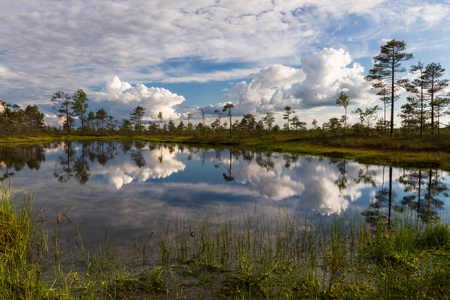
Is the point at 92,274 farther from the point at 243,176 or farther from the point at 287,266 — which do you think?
the point at 243,176

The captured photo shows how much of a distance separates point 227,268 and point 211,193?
34.3 feet

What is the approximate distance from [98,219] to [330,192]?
14912 millimetres

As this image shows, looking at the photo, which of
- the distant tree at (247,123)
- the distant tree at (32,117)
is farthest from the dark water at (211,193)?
the distant tree at (32,117)

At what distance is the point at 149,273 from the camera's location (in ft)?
21.3

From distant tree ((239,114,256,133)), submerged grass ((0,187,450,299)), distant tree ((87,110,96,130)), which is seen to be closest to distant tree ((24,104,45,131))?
distant tree ((87,110,96,130))

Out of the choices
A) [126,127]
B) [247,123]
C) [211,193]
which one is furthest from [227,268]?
[126,127]

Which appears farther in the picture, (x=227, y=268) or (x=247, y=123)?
(x=247, y=123)

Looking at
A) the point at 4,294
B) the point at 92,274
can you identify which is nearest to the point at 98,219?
the point at 92,274

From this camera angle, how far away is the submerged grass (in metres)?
5.26

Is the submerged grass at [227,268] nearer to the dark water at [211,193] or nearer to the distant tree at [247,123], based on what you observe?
the dark water at [211,193]

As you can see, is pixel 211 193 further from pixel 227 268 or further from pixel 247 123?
pixel 247 123

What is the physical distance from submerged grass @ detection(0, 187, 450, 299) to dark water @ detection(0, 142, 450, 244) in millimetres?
1512

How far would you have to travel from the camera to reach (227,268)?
269 inches

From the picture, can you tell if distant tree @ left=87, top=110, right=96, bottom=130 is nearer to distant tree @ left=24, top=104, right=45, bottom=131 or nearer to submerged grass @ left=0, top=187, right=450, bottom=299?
distant tree @ left=24, top=104, right=45, bottom=131
